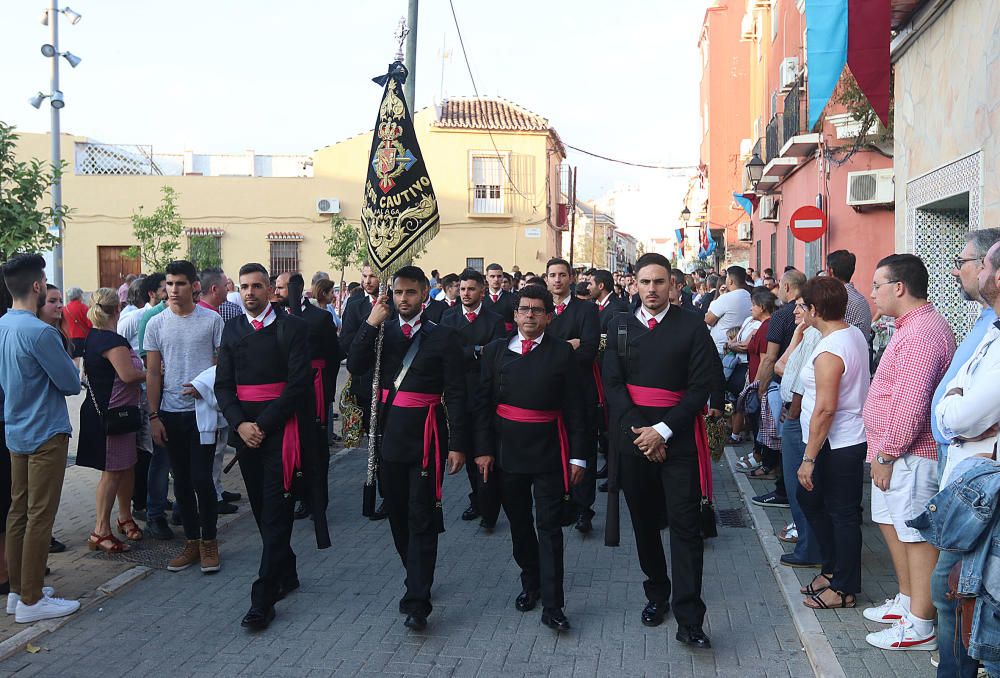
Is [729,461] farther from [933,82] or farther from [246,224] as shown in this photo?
[246,224]

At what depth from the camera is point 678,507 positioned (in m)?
5.09

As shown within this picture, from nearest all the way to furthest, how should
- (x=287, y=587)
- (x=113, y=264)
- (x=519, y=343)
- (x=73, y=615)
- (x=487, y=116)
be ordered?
(x=519, y=343), (x=73, y=615), (x=287, y=587), (x=113, y=264), (x=487, y=116)

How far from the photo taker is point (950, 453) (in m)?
4.09

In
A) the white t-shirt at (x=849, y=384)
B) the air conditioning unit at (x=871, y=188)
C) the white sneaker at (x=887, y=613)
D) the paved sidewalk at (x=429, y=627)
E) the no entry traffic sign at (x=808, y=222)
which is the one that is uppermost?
the air conditioning unit at (x=871, y=188)

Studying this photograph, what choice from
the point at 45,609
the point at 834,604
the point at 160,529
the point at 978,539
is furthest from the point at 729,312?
the point at 45,609

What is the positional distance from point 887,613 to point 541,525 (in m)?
2.08

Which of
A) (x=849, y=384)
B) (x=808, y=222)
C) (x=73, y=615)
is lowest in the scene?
(x=73, y=615)

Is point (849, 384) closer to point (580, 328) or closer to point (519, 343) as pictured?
point (519, 343)

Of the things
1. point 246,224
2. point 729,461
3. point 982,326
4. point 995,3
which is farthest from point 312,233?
point 982,326

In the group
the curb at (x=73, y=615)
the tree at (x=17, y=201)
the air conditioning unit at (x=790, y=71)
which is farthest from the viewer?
the air conditioning unit at (x=790, y=71)

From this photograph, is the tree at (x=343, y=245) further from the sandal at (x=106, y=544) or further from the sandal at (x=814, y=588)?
the sandal at (x=814, y=588)

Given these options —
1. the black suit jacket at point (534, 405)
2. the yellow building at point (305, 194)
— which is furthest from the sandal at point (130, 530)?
the yellow building at point (305, 194)

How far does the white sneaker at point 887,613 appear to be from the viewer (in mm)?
5254

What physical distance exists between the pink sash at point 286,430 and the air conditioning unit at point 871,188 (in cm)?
1094
